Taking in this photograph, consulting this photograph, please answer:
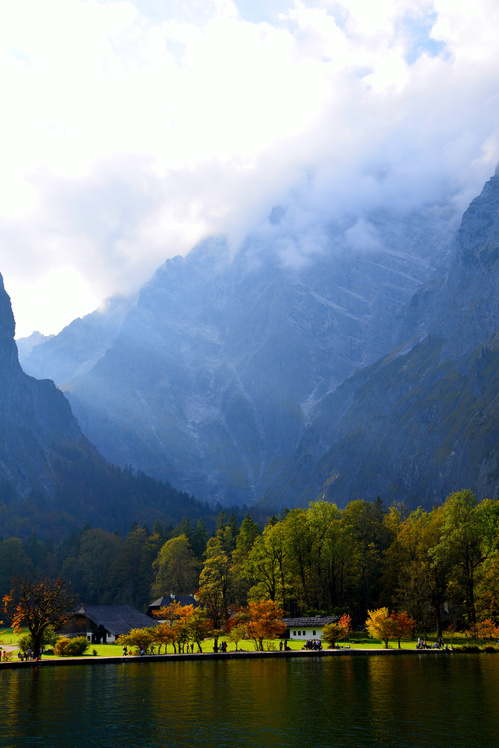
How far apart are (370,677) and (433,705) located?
1689 cm

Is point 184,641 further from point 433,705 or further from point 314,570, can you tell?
point 433,705

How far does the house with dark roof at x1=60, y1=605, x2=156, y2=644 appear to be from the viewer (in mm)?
129500

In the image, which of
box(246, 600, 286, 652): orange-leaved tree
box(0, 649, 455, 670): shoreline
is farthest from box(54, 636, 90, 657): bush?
box(246, 600, 286, 652): orange-leaved tree

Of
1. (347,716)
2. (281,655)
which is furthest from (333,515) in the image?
(347,716)

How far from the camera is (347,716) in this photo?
45906 mm

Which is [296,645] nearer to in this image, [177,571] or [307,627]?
[307,627]

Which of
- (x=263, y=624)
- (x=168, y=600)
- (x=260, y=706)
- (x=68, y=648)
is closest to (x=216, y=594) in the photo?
(x=263, y=624)

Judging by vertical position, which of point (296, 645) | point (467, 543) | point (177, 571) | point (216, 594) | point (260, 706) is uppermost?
point (467, 543)

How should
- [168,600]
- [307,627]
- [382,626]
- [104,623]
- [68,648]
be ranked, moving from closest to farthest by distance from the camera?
[68,648], [382,626], [307,627], [104,623], [168,600]

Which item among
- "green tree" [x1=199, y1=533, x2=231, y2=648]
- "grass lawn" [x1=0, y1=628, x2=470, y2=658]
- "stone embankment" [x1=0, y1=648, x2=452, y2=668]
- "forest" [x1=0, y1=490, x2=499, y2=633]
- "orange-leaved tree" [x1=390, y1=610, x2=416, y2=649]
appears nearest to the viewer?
"stone embankment" [x1=0, y1=648, x2=452, y2=668]

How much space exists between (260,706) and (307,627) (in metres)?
64.2

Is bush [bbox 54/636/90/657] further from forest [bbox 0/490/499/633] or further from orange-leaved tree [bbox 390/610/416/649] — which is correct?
orange-leaved tree [bbox 390/610/416/649]

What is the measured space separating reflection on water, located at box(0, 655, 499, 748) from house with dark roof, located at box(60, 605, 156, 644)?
5488cm

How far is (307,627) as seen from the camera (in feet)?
364
